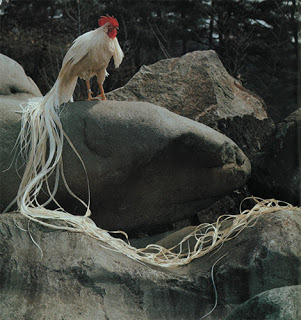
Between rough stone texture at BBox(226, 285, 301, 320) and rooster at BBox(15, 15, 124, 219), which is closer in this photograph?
rough stone texture at BBox(226, 285, 301, 320)

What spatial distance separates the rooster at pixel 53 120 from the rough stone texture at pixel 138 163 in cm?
8

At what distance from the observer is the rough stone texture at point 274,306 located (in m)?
2.06

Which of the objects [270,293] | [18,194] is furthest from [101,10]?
[270,293]

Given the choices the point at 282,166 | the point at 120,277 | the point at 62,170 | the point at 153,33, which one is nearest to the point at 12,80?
the point at 62,170

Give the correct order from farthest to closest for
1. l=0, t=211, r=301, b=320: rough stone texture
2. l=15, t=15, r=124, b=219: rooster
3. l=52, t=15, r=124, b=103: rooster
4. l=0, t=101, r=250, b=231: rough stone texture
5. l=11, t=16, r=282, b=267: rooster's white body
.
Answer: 1. l=52, t=15, r=124, b=103: rooster
2. l=0, t=101, r=250, b=231: rough stone texture
3. l=15, t=15, r=124, b=219: rooster
4. l=11, t=16, r=282, b=267: rooster's white body
5. l=0, t=211, r=301, b=320: rough stone texture

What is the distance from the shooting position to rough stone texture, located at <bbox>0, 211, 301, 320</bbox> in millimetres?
2631

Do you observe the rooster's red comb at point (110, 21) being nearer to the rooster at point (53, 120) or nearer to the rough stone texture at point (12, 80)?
the rooster at point (53, 120)

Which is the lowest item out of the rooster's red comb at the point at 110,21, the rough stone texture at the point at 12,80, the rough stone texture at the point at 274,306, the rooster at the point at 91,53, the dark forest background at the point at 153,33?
the dark forest background at the point at 153,33

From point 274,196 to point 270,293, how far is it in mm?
2220

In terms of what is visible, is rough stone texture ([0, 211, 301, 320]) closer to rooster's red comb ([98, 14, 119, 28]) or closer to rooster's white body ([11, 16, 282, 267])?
rooster's white body ([11, 16, 282, 267])

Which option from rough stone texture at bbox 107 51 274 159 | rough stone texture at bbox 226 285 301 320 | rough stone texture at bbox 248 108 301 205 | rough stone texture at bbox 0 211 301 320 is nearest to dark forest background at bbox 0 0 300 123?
rough stone texture at bbox 107 51 274 159

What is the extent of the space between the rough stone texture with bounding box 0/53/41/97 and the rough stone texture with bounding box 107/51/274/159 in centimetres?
86

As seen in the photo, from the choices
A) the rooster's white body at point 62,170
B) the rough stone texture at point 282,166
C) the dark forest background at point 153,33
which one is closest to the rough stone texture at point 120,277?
the rooster's white body at point 62,170

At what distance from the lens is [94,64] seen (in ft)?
12.2
